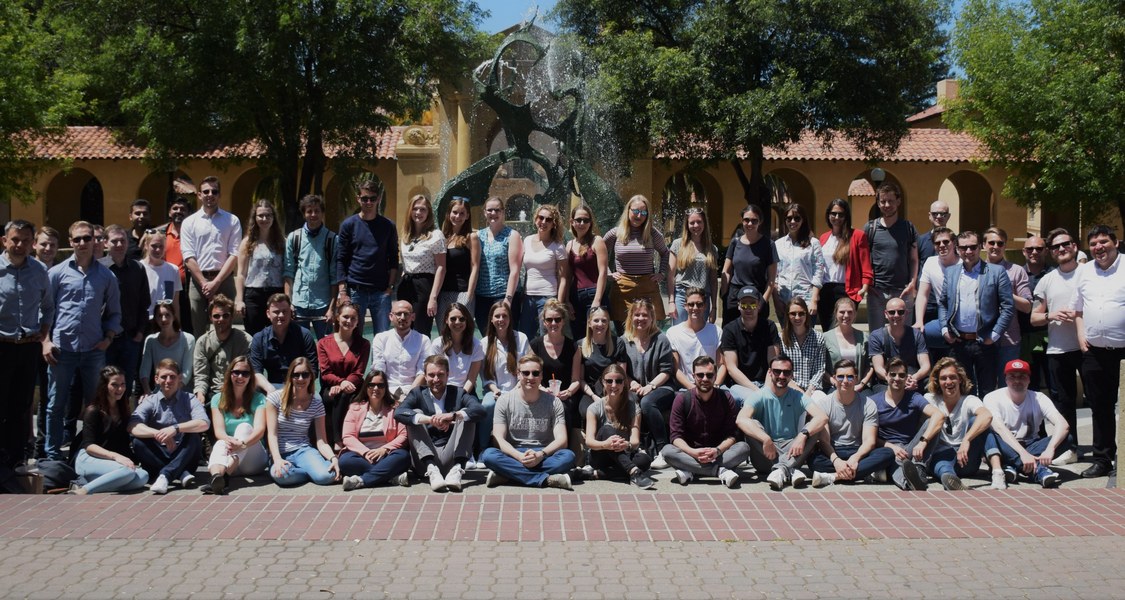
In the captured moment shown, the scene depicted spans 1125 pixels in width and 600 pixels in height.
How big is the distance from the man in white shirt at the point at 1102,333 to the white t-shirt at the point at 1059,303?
0.13 m

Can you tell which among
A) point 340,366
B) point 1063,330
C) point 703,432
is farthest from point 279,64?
point 1063,330

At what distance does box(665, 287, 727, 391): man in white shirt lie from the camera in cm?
853

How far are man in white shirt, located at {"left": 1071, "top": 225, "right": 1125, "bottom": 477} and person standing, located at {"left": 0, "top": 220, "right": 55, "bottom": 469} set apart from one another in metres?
7.34

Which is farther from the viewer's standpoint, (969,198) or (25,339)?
(969,198)

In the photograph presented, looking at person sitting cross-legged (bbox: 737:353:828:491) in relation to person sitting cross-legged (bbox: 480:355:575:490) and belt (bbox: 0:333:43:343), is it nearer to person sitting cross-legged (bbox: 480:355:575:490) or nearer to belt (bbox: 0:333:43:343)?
person sitting cross-legged (bbox: 480:355:575:490)

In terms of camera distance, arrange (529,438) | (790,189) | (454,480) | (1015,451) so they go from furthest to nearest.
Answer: (790,189) < (529,438) < (1015,451) < (454,480)

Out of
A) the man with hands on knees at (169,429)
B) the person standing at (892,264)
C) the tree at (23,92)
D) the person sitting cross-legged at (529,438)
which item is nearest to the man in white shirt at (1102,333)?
the person standing at (892,264)

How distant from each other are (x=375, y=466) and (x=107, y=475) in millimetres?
1689

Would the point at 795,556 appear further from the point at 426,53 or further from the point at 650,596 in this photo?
the point at 426,53

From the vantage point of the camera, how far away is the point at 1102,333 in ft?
26.2

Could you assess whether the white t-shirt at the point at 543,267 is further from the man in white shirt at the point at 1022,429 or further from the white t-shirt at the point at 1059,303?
the white t-shirt at the point at 1059,303

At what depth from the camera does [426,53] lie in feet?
69.6

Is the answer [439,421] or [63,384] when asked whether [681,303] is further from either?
[63,384]

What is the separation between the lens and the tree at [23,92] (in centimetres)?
2180
